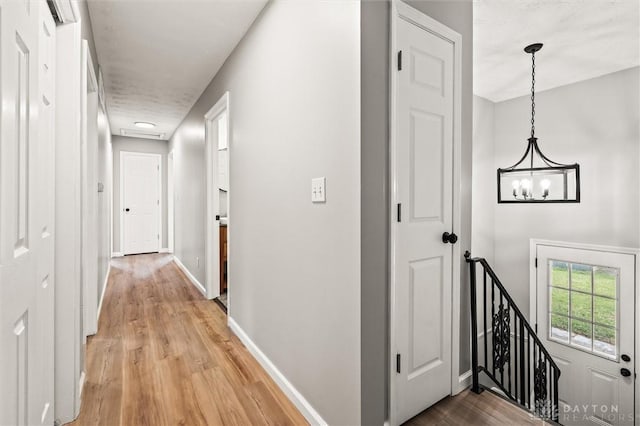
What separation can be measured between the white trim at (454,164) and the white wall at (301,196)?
205mm

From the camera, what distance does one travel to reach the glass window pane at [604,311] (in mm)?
3307

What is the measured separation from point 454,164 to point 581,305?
301 cm

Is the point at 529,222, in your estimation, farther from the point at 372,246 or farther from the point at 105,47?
the point at 105,47

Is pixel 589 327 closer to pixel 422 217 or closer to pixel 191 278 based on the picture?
pixel 422 217

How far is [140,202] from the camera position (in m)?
6.73

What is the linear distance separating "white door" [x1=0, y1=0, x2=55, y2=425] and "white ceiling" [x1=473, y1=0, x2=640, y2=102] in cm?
267

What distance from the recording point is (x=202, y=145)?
3979 mm

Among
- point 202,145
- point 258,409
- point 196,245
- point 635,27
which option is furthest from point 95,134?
point 635,27

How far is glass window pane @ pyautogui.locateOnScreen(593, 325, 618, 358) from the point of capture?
3.28 metres

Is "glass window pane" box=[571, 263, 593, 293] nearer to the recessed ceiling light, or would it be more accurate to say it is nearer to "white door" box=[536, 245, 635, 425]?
"white door" box=[536, 245, 635, 425]

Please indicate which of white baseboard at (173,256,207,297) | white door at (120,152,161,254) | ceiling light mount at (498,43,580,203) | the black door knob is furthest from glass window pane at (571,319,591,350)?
white door at (120,152,161,254)

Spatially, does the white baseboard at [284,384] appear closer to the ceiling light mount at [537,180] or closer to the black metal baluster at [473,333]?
the black metal baluster at [473,333]

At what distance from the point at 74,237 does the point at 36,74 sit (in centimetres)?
87

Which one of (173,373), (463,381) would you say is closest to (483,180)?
(463,381)
